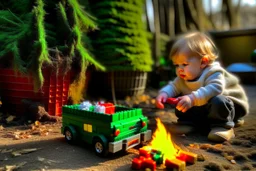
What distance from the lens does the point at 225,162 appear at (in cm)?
146

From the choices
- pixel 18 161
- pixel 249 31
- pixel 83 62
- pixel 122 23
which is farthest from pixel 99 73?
pixel 249 31

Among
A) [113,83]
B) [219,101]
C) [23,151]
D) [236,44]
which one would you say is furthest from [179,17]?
[23,151]

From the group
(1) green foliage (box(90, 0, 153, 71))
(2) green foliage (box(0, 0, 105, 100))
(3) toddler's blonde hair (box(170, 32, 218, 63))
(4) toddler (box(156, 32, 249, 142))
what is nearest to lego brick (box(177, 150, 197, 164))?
(4) toddler (box(156, 32, 249, 142))

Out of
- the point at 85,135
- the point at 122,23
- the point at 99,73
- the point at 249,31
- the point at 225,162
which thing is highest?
the point at 249,31

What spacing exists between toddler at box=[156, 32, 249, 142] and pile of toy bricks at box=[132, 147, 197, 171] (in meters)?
0.43

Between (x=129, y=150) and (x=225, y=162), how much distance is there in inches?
22.1

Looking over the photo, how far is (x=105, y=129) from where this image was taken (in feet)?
4.90

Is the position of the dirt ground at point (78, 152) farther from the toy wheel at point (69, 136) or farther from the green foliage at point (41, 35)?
the green foliage at point (41, 35)

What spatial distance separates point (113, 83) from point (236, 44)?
3.81 meters

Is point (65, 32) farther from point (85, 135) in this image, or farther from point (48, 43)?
point (85, 135)

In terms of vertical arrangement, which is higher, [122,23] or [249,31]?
[249,31]

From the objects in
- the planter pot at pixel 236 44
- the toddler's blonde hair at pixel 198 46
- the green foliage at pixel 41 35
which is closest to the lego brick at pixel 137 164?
the toddler's blonde hair at pixel 198 46

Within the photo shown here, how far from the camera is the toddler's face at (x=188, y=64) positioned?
1.92 m

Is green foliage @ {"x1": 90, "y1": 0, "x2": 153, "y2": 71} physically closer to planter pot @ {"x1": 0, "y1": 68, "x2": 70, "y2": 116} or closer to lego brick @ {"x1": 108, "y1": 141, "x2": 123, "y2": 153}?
planter pot @ {"x1": 0, "y1": 68, "x2": 70, "y2": 116}
